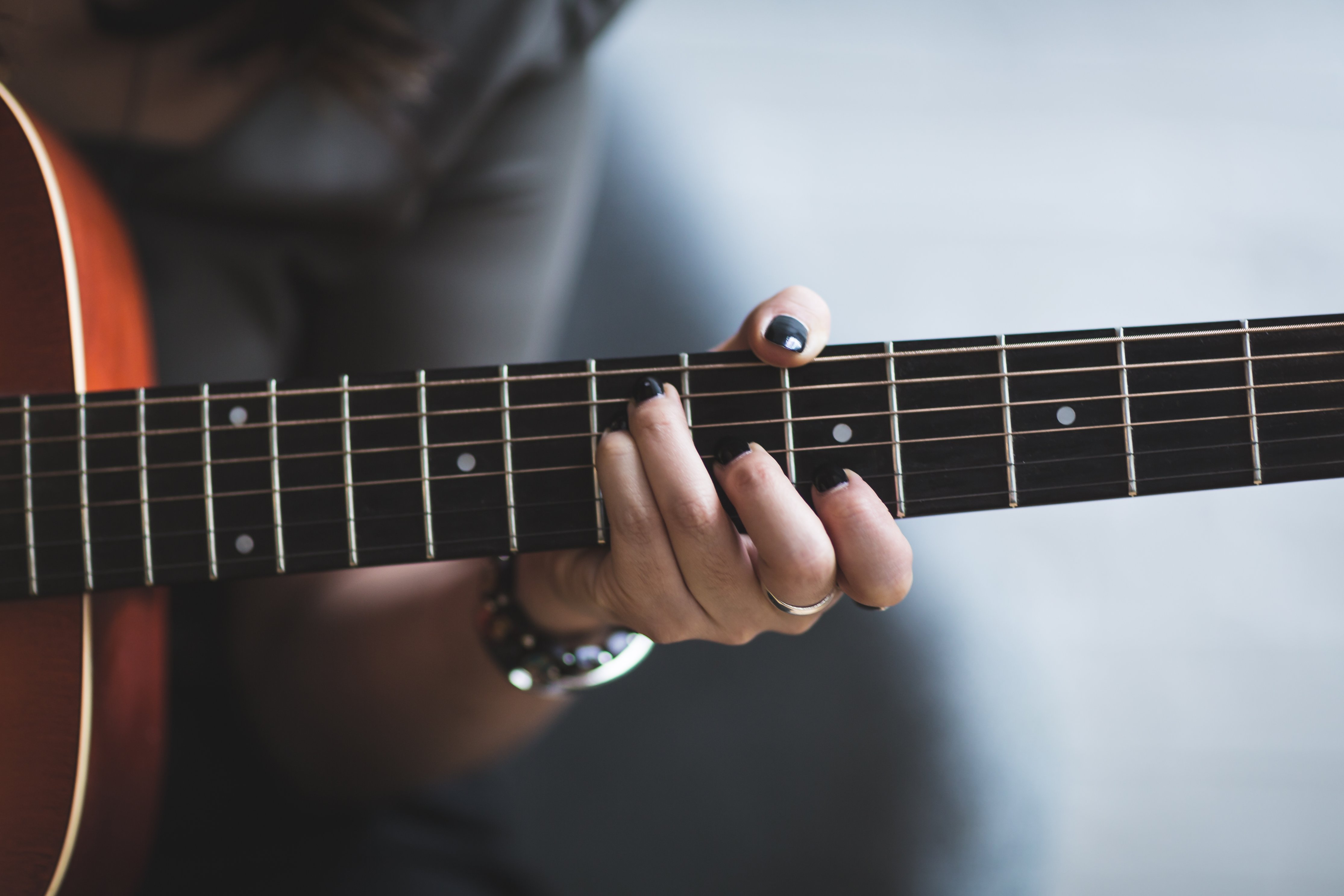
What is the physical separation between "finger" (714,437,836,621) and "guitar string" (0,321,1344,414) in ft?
0.18

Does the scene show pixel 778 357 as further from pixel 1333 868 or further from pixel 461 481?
pixel 1333 868

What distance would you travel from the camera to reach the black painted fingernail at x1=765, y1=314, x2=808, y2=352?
0.40 metres

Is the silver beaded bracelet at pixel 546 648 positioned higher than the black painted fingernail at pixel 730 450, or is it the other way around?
the black painted fingernail at pixel 730 450

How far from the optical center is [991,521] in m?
1.10

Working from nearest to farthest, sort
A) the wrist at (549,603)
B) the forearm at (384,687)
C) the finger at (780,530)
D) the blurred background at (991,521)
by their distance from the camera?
the finger at (780,530)
the wrist at (549,603)
the forearm at (384,687)
the blurred background at (991,521)

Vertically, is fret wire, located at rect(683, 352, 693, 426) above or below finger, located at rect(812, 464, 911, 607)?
above

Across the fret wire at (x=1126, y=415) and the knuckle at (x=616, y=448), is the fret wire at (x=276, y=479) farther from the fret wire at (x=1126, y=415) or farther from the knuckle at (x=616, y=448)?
the fret wire at (x=1126, y=415)

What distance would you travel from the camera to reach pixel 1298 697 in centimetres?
106

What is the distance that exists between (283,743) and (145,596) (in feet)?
0.74

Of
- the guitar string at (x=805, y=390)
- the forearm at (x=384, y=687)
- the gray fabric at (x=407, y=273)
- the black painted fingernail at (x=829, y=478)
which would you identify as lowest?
the forearm at (x=384, y=687)

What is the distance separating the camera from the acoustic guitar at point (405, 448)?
41 cm

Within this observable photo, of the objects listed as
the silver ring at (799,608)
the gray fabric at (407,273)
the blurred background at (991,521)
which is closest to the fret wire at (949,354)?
the silver ring at (799,608)

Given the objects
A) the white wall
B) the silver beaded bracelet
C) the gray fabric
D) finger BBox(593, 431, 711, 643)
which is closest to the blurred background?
the white wall

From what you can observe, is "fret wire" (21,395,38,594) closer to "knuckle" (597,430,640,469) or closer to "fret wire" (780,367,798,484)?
"knuckle" (597,430,640,469)
